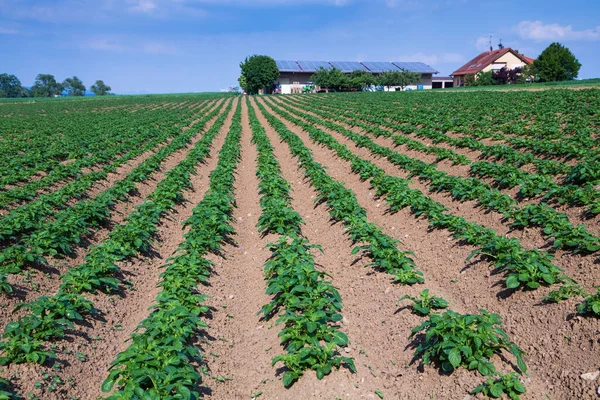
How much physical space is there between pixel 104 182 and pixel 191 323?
9.88 metres

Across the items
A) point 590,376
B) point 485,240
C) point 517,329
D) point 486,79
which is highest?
point 486,79

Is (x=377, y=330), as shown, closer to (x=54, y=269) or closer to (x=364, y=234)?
(x=364, y=234)

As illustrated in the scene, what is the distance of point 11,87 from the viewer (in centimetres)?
15675

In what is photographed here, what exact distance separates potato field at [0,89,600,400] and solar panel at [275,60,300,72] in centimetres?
9917

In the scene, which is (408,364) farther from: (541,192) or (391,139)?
(391,139)

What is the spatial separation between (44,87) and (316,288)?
194m

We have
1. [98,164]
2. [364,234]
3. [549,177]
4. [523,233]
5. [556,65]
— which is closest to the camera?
[523,233]

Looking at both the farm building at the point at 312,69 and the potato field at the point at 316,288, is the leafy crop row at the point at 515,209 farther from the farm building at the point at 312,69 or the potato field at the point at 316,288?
the farm building at the point at 312,69

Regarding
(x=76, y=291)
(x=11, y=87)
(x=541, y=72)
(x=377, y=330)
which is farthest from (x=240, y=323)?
(x=11, y=87)

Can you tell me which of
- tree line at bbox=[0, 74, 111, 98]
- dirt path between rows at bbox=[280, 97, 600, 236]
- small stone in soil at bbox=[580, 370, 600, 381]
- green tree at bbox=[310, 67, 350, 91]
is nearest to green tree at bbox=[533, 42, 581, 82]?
green tree at bbox=[310, 67, 350, 91]

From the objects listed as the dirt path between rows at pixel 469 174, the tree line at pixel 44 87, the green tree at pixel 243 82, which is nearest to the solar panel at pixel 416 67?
the green tree at pixel 243 82

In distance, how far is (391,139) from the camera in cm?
1895

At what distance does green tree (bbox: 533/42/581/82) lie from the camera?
238ft

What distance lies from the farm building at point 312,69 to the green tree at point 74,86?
116797 mm
